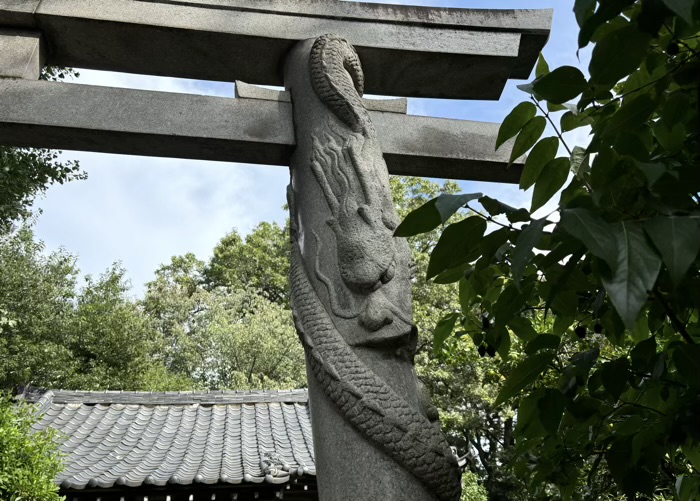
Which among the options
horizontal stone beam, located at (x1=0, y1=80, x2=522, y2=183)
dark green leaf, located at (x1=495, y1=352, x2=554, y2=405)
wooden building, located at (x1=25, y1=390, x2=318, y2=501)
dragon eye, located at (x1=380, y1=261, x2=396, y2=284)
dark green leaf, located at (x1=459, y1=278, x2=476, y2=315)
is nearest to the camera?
dark green leaf, located at (x1=495, y1=352, x2=554, y2=405)

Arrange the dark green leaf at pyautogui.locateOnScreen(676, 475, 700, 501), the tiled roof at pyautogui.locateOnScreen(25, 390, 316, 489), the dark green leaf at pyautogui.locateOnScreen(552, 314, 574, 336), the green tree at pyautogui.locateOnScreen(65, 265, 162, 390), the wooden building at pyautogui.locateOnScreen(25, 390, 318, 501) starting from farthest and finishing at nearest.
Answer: the green tree at pyautogui.locateOnScreen(65, 265, 162, 390), the tiled roof at pyautogui.locateOnScreen(25, 390, 316, 489), the wooden building at pyautogui.locateOnScreen(25, 390, 318, 501), the dark green leaf at pyautogui.locateOnScreen(552, 314, 574, 336), the dark green leaf at pyautogui.locateOnScreen(676, 475, 700, 501)

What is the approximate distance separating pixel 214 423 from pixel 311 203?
7257mm

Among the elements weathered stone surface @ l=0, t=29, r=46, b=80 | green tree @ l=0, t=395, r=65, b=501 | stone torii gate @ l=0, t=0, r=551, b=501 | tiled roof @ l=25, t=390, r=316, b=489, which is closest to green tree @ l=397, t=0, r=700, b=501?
stone torii gate @ l=0, t=0, r=551, b=501

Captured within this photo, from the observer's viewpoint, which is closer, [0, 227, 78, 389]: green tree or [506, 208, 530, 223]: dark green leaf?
[506, 208, 530, 223]: dark green leaf

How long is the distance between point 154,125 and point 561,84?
1.93m

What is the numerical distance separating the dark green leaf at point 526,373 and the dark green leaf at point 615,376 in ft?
0.41

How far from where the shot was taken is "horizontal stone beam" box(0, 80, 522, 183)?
2504mm

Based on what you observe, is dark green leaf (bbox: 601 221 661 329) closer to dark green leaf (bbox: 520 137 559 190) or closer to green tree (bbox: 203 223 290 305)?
dark green leaf (bbox: 520 137 559 190)

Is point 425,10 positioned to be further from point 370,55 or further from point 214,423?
point 214,423

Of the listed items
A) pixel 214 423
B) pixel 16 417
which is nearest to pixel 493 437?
pixel 214 423

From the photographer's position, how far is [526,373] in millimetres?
1166

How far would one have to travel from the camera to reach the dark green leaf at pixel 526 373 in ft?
3.78

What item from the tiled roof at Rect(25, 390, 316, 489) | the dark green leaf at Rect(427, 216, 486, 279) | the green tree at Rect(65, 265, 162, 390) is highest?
the green tree at Rect(65, 265, 162, 390)

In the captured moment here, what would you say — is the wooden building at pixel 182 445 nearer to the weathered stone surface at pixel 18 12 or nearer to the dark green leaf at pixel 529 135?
the weathered stone surface at pixel 18 12
